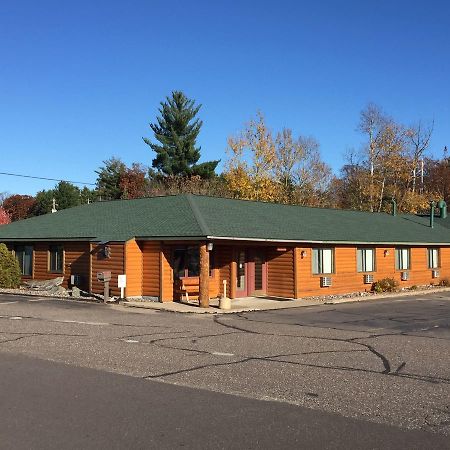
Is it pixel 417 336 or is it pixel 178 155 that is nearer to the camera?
pixel 417 336

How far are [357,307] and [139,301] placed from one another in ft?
26.2

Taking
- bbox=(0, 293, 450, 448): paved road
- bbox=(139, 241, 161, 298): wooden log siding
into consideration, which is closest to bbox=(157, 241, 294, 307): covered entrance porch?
bbox=(139, 241, 161, 298): wooden log siding

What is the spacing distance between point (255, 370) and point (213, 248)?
571 inches

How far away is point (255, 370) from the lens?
890cm

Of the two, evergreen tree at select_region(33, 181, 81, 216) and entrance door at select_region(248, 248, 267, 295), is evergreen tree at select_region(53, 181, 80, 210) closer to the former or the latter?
evergreen tree at select_region(33, 181, 81, 216)

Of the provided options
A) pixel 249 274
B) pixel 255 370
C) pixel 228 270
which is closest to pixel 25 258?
pixel 228 270

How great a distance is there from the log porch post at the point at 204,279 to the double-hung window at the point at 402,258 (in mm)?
13554

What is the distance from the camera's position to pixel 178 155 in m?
57.0

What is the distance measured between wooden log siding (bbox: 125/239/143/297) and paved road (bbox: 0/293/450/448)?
4829 mm

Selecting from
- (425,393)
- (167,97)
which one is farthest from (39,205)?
(425,393)

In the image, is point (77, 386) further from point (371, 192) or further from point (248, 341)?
point (371, 192)

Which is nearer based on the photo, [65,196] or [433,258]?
[433,258]

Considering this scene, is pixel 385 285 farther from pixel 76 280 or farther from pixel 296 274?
pixel 76 280

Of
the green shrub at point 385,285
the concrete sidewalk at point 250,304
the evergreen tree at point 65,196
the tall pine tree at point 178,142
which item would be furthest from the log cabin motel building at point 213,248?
the evergreen tree at point 65,196
